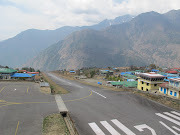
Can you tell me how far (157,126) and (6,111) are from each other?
24.3m

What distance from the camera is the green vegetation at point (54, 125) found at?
18656 millimetres

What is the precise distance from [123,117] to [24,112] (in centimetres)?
1663

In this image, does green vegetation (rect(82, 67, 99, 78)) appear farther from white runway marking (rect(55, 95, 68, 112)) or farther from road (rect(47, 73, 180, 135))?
white runway marking (rect(55, 95, 68, 112))

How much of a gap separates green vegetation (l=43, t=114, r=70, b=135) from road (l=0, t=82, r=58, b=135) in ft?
2.52

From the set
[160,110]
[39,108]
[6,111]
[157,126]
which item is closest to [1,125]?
[6,111]

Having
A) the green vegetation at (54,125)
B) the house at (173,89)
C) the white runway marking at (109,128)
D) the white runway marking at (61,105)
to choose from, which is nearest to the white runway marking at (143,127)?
the white runway marking at (109,128)

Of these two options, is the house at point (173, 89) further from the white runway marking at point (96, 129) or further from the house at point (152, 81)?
the white runway marking at point (96, 129)

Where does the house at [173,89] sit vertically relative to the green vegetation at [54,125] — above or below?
above

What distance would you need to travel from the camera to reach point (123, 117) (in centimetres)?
2373

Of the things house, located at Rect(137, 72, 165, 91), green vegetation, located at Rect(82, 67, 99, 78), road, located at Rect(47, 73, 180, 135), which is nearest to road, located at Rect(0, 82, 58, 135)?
road, located at Rect(47, 73, 180, 135)

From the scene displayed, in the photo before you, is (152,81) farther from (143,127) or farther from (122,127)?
(122,127)

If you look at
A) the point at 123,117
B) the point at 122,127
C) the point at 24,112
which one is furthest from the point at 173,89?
the point at 24,112

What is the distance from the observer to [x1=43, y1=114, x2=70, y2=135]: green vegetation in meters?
18.7

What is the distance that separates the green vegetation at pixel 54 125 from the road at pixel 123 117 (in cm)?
206
